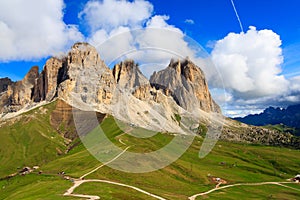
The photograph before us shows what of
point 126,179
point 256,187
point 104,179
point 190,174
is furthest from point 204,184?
point 104,179

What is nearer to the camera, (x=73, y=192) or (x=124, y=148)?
(x=73, y=192)

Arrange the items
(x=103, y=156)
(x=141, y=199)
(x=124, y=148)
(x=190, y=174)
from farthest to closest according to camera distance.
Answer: (x=124, y=148) < (x=190, y=174) < (x=103, y=156) < (x=141, y=199)

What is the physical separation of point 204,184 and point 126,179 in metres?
48.0

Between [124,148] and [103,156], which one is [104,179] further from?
[124,148]

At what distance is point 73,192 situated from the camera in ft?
303

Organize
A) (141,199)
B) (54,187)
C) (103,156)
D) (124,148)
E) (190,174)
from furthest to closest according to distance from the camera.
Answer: (124,148), (190,174), (103,156), (54,187), (141,199)

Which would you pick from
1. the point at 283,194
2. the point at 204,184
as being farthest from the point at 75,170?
the point at 283,194

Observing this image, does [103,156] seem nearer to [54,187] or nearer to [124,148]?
[124,148]

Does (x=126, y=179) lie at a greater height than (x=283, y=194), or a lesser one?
greater

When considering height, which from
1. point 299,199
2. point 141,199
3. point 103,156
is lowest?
point 299,199

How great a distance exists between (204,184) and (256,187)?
88.3 ft

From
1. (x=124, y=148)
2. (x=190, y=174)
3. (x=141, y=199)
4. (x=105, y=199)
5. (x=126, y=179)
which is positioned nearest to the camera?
(x=105, y=199)

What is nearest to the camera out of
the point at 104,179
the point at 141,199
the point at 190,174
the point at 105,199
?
the point at 105,199

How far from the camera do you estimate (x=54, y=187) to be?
336 ft
